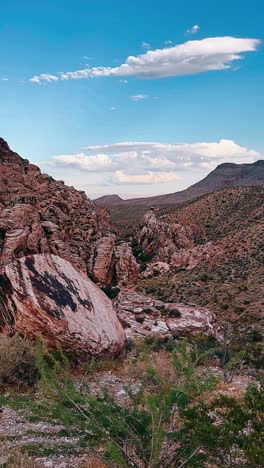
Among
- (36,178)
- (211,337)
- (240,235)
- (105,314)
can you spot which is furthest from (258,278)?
(105,314)

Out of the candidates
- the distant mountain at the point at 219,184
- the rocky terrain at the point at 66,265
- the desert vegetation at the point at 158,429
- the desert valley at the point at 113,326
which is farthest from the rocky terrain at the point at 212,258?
the distant mountain at the point at 219,184

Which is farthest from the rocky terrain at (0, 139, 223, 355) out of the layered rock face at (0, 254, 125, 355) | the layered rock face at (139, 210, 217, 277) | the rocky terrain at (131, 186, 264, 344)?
the rocky terrain at (131, 186, 264, 344)

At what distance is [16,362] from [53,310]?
206 centimetres

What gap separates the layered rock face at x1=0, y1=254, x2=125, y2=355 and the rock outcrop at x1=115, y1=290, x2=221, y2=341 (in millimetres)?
4176

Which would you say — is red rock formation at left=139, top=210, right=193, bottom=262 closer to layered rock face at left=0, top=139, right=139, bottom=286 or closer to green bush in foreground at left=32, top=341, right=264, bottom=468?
layered rock face at left=0, top=139, right=139, bottom=286

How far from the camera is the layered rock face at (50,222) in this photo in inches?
1089

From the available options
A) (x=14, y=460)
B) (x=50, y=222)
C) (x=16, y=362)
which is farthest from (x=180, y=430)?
(x=50, y=222)

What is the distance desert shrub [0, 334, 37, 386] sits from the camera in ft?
41.3

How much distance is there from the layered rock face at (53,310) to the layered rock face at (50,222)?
10400mm

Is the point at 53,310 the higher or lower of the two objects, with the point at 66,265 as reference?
lower

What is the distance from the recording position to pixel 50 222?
32188mm

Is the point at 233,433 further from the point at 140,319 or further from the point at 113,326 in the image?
the point at 140,319

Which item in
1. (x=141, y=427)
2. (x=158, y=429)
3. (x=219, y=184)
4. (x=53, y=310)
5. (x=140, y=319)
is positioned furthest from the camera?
(x=219, y=184)

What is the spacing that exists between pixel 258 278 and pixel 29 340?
29.1 m
